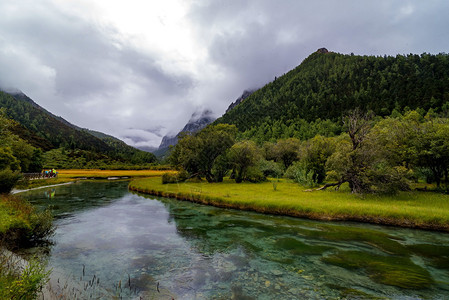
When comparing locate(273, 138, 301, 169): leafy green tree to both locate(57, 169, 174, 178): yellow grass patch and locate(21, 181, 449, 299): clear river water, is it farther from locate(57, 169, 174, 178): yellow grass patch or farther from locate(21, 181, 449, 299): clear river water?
locate(57, 169, 174, 178): yellow grass patch

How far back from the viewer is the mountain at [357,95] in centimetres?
12925

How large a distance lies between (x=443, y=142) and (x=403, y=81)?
161 metres

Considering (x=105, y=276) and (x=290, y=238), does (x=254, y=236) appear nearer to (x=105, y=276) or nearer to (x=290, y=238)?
(x=290, y=238)

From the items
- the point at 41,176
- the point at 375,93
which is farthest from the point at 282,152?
the point at 375,93

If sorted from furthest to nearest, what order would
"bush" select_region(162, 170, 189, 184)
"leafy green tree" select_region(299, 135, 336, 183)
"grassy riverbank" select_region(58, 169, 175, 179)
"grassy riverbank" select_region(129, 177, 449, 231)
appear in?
"grassy riverbank" select_region(58, 169, 175, 179)
"bush" select_region(162, 170, 189, 184)
"leafy green tree" select_region(299, 135, 336, 183)
"grassy riverbank" select_region(129, 177, 449, 231)

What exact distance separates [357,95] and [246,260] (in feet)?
561

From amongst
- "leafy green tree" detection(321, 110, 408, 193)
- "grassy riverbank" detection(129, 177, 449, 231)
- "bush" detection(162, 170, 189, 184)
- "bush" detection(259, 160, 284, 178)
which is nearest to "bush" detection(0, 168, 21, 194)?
"bush" detection(162, 170, 189, 184)

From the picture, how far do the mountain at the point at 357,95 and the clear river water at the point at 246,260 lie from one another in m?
118

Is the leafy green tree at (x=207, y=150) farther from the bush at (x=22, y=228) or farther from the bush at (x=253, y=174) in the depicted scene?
the bush at (x=22, y=228)

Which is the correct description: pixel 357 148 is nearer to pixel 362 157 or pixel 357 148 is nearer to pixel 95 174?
pixel 362 157

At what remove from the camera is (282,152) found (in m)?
72.3

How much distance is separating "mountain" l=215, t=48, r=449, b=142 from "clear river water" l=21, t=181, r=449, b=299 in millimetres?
118069

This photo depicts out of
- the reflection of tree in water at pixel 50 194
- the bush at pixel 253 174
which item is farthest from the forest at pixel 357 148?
the reflection of tree in water at pixel 50 194

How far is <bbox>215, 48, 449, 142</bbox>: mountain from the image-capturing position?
424ft
